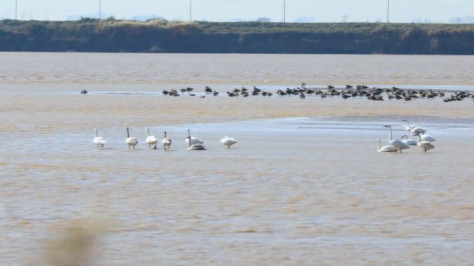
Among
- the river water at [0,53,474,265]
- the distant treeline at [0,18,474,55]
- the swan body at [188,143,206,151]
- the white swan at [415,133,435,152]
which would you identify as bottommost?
the river water at [0,53,474,265]

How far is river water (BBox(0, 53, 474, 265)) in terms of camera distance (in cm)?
1081

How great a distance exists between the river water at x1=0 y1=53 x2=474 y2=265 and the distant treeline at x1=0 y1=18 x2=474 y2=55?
102 meters

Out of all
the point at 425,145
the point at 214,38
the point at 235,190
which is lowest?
the point at 235,190

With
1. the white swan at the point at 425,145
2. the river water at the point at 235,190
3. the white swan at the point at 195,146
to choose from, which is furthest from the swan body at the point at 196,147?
the white swan at the point at 425,145

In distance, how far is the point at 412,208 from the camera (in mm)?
13484

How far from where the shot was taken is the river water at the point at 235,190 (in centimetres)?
1081

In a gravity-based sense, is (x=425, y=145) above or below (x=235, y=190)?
above

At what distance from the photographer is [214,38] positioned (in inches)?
5281

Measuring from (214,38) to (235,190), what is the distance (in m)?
120

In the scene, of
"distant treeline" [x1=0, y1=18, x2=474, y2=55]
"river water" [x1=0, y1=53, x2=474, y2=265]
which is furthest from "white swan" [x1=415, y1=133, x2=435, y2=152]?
"distant treeline" [x1=0, y1=18, x2=474, y2=55]

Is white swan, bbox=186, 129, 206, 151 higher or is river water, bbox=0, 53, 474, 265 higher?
white swan, bbox=186, 129, 206, 151

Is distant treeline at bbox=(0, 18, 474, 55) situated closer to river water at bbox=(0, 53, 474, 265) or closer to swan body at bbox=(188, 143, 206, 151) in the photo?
river water at bbox=(0, 53, 474, 265)

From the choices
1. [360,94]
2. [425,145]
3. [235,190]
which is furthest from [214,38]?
[235,190]

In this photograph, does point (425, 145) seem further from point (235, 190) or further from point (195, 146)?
point (235, 190)
